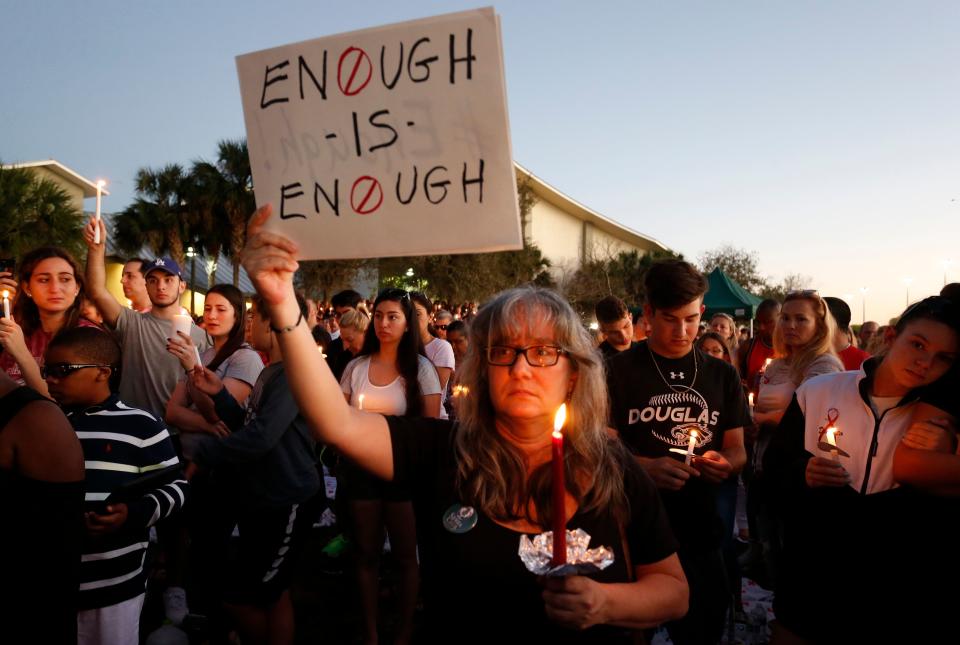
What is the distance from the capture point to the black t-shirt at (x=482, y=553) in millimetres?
1680

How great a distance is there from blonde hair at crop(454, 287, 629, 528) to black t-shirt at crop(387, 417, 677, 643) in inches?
2.0

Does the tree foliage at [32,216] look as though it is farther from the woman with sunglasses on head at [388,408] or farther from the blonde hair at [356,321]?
the woman with sunglasses on head at [388,408]

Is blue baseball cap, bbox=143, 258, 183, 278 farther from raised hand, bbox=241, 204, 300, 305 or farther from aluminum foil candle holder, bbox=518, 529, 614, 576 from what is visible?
aluminum foil candle holder, bbox=518, 529, 614, 576

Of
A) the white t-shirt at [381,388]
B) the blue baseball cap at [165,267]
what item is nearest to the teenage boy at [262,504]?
the white t-shirt at [381,388]

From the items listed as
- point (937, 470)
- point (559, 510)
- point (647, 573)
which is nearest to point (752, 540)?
point (937, 470)

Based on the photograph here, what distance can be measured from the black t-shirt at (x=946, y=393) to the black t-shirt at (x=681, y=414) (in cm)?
103

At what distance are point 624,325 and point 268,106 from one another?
3973 mm

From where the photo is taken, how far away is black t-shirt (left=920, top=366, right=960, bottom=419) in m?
2.34

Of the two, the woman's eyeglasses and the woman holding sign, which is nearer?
the woman holding sign

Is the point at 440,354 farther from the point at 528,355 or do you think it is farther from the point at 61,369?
the point at 528,355

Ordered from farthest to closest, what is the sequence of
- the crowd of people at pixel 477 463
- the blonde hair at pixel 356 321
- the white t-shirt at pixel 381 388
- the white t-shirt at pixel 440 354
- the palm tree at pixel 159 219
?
1. the palm tree at pixel 159 219
2. the blonde hair at pixel 356 321
3. the white t-shirt at pixel 440 354
4. the white t-shirt at pixel 381 388
5. the crowd of people at pixel 477 463

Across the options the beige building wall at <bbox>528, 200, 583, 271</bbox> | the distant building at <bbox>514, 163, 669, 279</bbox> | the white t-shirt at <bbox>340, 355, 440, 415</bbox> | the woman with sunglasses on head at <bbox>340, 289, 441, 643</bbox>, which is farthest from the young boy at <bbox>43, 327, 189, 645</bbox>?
the beige building wall at <bbox>528, 200, 583, 271</bbox>

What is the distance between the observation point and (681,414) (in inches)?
127

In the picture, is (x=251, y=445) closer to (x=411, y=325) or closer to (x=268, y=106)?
(x=411, y=325)
